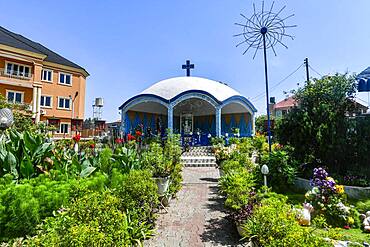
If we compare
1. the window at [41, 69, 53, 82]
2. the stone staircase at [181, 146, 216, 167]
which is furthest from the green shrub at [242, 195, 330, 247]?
the window at [41, 69, 53, 82]

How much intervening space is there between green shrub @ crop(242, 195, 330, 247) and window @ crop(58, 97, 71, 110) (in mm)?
25184

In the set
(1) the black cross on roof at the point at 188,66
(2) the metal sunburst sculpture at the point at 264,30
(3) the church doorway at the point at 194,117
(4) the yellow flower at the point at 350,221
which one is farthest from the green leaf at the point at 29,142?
(1) the black cross on roof at the point at 188,66

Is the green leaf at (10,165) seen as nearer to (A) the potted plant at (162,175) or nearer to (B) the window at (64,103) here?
(A) the potted plant at (162,175)

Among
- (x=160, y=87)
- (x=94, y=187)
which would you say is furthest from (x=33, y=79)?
(x=94, y=187)

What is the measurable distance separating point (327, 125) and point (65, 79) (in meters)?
25.2

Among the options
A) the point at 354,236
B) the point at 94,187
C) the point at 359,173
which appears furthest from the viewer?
the point at 359,173

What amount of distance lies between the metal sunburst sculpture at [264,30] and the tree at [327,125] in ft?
3.33

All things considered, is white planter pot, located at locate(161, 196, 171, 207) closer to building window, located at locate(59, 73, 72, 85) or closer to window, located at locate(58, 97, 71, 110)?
window, located at locate(58, 97, 71, 110)

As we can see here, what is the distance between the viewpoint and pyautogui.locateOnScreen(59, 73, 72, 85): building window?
24.0 meters

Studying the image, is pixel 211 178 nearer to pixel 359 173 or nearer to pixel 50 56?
pixel 359 173

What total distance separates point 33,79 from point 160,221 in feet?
73.8

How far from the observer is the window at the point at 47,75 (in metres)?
22.5

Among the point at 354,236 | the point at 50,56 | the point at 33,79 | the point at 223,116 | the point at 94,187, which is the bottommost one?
the point at 354,236

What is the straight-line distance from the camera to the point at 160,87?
1717 cm
